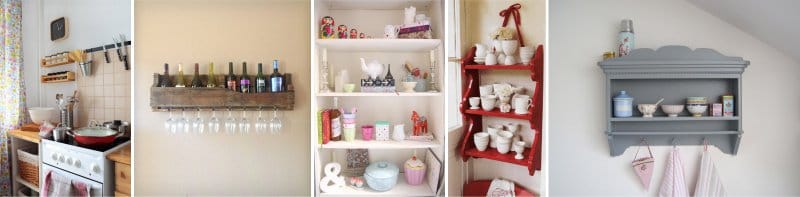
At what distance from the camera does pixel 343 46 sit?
1.55m

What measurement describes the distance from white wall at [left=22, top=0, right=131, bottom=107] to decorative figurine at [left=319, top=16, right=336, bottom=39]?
0.62 meters

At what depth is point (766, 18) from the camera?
5.08 ft

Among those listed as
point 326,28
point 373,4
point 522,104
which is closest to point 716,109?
point 522,104

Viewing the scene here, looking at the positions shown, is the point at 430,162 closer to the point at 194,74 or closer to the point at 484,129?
the point at 484,129

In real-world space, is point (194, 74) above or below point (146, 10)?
below

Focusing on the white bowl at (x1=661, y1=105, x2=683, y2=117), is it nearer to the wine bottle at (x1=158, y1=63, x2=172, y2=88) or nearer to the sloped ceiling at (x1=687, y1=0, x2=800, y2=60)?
the sloped ceiling at (x1=687, y1=0, x2=800, y2=60)

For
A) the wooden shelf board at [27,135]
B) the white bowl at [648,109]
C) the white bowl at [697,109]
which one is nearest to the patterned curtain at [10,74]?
the wooden shelf board at [27,135]

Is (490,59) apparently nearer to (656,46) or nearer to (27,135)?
(656,46)

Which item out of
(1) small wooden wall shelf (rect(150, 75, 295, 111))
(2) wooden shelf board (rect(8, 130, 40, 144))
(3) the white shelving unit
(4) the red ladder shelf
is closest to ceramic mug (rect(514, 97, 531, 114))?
(4) the red ladder shelf

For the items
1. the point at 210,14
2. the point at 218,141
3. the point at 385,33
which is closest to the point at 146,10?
the point at 210,14

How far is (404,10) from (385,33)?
0.46 ft

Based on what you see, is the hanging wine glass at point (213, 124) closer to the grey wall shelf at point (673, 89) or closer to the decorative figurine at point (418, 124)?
the decorative figurine at point (418, 124)

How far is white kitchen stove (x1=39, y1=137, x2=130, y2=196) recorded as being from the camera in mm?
1087

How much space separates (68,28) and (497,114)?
1.28 meters
